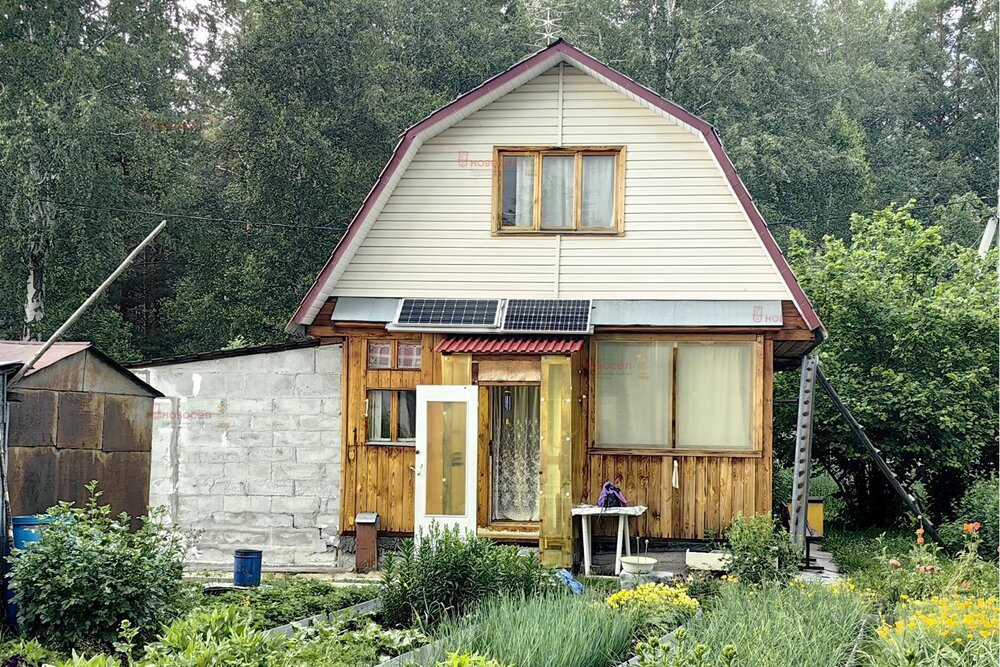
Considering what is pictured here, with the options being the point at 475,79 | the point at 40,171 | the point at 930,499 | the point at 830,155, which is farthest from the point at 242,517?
the point at 830,155

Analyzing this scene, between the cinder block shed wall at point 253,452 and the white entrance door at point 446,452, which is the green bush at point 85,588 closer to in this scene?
the white entrance door at point 446,452

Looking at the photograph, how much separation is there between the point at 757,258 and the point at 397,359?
4.51 meters

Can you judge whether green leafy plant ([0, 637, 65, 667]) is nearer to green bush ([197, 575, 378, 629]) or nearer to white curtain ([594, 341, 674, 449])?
green bush ([197, 575, 378, 629])

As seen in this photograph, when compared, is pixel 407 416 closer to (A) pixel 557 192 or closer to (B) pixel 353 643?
(A) pixel 557 192

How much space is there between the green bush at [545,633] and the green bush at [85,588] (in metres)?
2.22

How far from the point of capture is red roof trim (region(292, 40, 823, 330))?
14.4 m

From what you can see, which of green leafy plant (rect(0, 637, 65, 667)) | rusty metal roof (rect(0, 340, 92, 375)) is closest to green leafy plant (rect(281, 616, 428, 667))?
green leafy plant (rect(0, 637, 65, 667))

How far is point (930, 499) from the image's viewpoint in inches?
800

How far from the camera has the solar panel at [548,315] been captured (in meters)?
14.4

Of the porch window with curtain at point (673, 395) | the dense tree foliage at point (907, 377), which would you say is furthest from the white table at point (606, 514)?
the dense tree foliage at point (907, 377)

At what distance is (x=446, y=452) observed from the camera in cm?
1452

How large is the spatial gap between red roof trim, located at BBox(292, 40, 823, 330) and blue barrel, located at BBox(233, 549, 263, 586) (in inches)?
142

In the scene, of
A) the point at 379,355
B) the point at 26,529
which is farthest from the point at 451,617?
the point at 379,355

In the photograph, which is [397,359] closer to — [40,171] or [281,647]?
[281,647]
